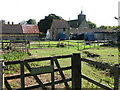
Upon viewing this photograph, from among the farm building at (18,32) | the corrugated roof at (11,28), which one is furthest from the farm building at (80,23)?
the corrugated roof at (11,28)

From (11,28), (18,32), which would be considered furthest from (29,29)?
(11,28)

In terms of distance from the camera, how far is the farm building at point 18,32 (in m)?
54.4

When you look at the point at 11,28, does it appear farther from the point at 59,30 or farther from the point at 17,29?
the point at 59,30

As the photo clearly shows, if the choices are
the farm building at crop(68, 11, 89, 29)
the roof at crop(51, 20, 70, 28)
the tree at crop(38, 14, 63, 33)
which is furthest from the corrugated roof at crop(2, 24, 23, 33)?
the farm building at crop(68, 11, 89, 29)

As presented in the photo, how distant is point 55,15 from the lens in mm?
78562

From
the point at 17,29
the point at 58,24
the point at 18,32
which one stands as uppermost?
the point at 58,24

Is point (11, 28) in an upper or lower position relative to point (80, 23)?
lower

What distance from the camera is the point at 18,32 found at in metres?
55.5

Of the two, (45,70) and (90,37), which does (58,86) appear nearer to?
(45,70)

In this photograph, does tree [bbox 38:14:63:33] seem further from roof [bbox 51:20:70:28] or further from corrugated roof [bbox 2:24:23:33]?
corrugated roof [bbox 2:24:23:33]

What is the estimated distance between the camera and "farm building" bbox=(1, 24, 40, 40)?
54.4 m

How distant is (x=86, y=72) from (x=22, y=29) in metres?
51.2

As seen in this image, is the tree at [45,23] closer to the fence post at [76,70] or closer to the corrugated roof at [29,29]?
the corrugated roof at [29,29]

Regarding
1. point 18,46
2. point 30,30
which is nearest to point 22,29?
point 30,30
